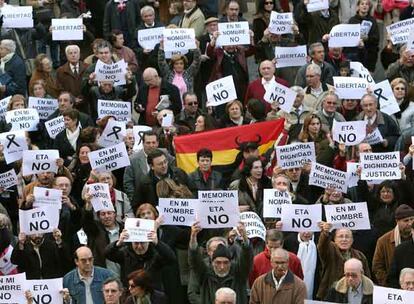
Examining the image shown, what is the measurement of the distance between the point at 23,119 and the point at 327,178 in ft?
15.0

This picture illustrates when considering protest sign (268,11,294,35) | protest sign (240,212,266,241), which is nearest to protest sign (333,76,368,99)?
protest sign (268,11,294,35)

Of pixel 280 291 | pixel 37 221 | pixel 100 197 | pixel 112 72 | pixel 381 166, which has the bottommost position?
pixel 280 291

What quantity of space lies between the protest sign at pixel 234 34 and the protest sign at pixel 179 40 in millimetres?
401

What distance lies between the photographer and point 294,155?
76.8 feet

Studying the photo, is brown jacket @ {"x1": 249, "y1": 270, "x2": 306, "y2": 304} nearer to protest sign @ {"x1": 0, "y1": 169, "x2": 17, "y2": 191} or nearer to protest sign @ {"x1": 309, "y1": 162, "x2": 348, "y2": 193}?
protest sign @ {"x1": 309, "y1": 162, "x2": 348, "y2": 193}

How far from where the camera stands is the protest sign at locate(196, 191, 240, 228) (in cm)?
2156

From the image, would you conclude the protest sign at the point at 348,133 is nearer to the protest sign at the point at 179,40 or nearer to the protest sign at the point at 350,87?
the protest sign at the point at 350,87

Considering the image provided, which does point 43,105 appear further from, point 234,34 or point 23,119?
point 234,34

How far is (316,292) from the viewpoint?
21656 mm

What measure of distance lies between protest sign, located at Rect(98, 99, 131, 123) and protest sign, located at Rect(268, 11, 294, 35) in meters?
2.73

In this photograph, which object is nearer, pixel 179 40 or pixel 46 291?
pixel 46 291

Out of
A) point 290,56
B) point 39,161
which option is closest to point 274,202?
point 39,161

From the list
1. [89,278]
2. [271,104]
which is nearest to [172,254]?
[89,278]

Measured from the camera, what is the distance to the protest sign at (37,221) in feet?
71.1
